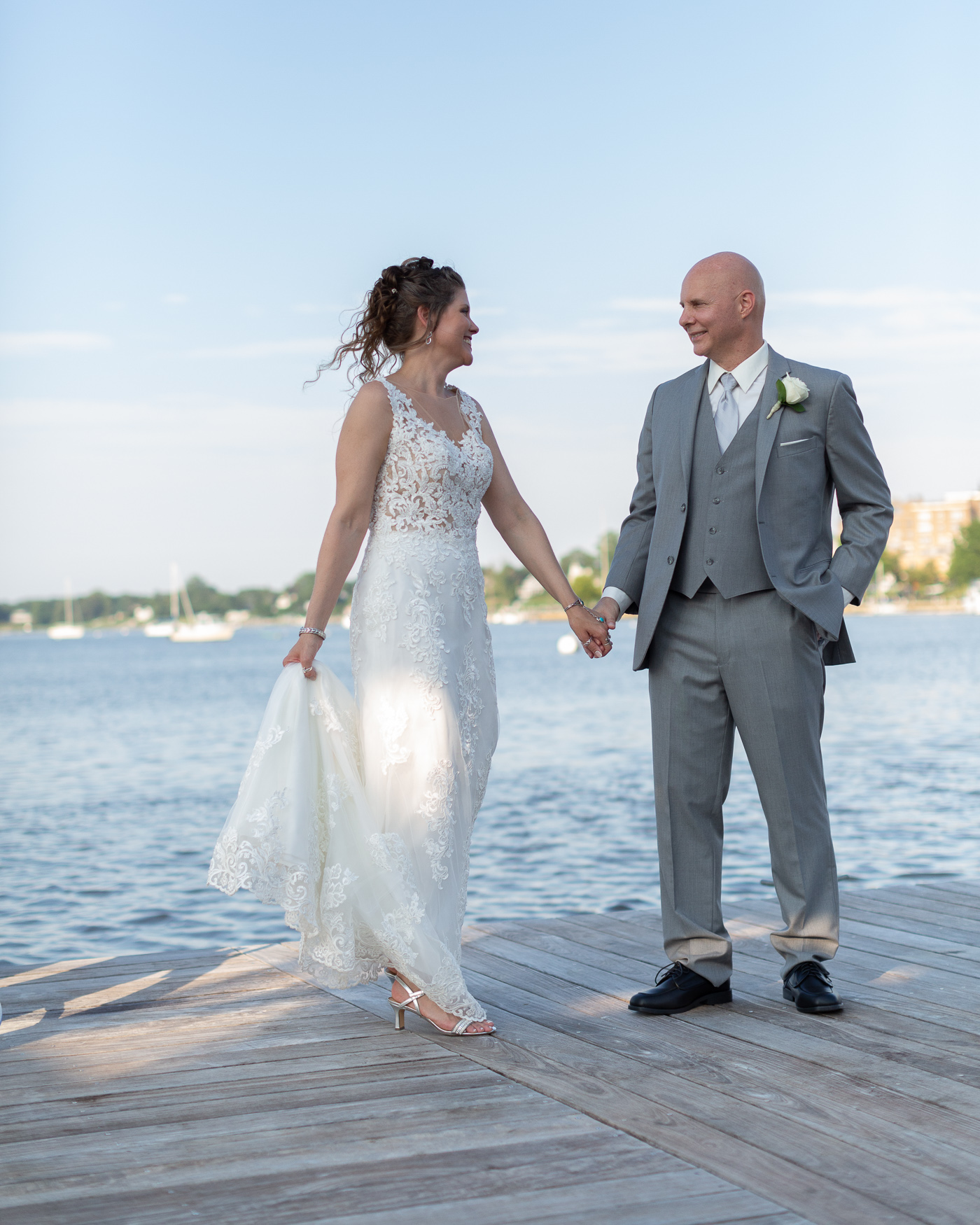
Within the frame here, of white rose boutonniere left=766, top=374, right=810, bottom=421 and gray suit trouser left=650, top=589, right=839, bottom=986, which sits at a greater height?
white rose boutonniere left=766, top=374, right=810, bottom=421

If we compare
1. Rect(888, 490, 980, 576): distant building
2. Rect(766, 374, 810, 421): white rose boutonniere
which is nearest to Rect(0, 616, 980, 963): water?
Rect(766, 374, 810, 421): white rose boutonniere

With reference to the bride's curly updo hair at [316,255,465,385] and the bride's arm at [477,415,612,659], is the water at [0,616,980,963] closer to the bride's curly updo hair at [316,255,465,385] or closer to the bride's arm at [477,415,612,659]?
the bride's arm at [477,415,612,659]

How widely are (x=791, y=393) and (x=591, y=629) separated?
777 mm

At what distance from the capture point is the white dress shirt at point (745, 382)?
10.2ft

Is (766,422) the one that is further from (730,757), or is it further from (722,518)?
(730,757)

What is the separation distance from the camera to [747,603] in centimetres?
303

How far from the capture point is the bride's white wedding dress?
9.11ft

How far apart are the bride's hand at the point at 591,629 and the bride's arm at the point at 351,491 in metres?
0.67

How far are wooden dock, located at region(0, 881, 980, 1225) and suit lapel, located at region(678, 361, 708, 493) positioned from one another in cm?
126

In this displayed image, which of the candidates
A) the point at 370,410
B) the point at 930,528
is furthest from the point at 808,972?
the point at 930,528

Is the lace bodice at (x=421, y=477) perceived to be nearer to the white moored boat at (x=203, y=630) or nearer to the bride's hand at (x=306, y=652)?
the bride's hand at (x=306, y=652)

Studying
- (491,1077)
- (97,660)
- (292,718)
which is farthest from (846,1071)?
(97,660)

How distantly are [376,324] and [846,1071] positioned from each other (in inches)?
73.8

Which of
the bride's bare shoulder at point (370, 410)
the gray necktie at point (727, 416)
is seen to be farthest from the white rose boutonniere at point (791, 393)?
the bride's bare shoulder at point (370, 410)
